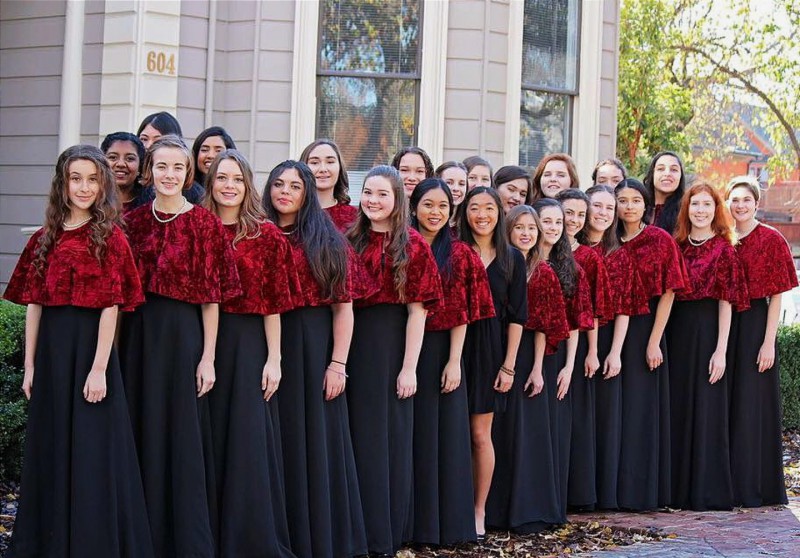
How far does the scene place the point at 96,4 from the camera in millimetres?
9664

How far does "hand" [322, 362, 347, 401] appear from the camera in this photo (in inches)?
237

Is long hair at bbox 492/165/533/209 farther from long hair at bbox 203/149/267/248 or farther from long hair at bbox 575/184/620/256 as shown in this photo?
long hair at bbox 203/149/267/248

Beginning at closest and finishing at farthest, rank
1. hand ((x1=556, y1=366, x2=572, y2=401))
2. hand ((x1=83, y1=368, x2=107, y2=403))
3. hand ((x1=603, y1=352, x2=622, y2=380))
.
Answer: hand ((x1=83, y1=368, x2=107, y2=403)), hand ((x1=556, y1=366, x2=572, y2=401)), hand ((x1=603, y1=352, x2=622, y2=380))

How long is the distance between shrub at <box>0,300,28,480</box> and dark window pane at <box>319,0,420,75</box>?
12.4ft

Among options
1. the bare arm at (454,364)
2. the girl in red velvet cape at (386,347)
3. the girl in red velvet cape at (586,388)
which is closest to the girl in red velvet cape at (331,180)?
the girl in red velvet cape at (386,347)

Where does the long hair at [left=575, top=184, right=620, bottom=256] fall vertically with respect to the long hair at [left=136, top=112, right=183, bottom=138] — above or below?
below

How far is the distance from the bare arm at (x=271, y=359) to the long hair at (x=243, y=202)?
1.34 ft

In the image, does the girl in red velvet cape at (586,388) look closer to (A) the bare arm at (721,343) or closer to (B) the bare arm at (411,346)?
(A) the bare arm at (721,343)

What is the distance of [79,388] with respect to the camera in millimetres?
5293

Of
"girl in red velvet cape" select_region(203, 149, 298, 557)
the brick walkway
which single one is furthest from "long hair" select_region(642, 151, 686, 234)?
"girl in red velvet cape" select_region(203, 149, 298, 557)

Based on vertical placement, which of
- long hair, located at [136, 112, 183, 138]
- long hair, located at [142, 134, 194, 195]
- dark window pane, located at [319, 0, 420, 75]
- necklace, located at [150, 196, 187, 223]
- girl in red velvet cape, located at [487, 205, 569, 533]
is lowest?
girl in red velvet cape, located at [487, 205, 569, 533]

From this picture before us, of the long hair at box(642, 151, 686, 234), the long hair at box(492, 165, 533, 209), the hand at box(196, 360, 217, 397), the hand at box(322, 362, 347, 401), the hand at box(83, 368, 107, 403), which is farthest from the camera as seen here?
the long hair at box(642, 151, 686, 234)

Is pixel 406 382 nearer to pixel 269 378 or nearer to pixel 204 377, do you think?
pixel 269 378

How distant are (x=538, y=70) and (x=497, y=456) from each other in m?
4.56
